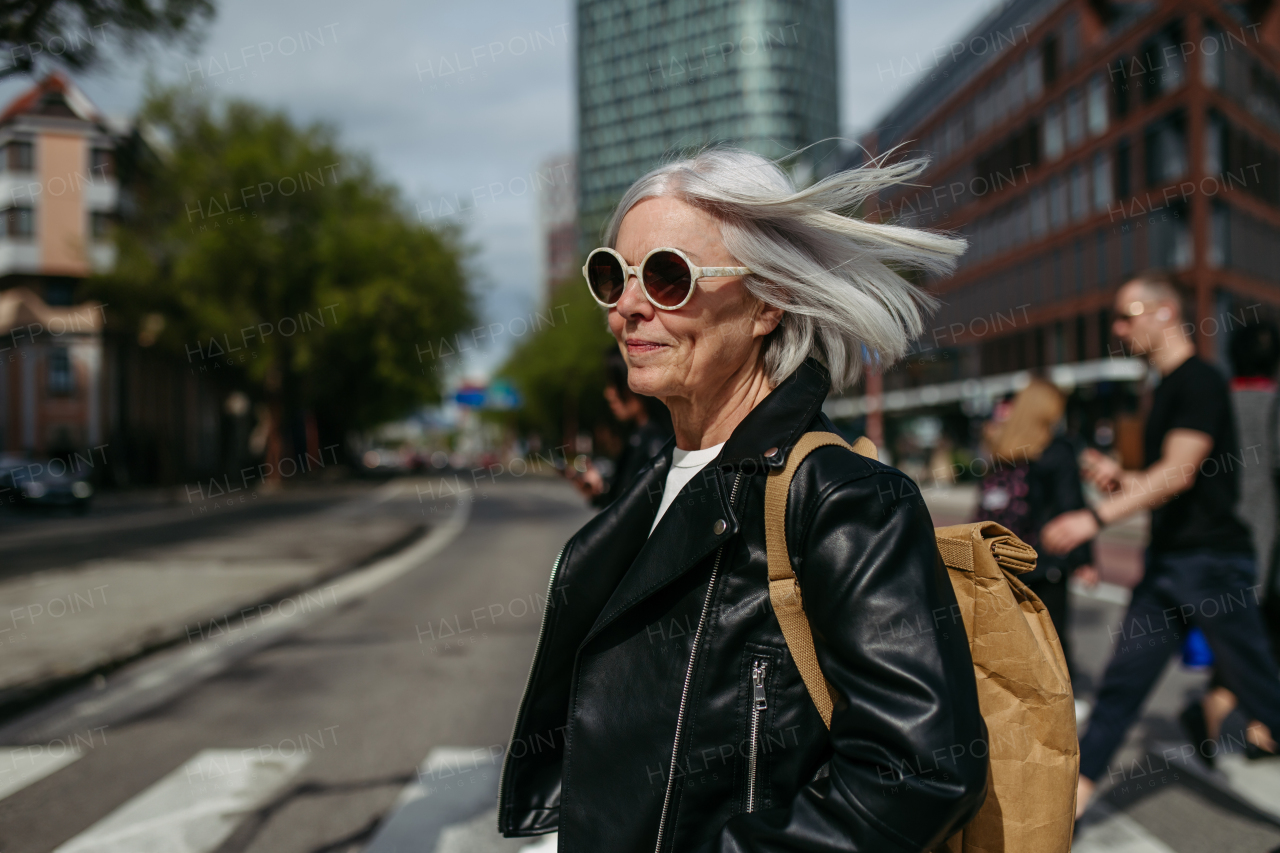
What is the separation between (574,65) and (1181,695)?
149 metres

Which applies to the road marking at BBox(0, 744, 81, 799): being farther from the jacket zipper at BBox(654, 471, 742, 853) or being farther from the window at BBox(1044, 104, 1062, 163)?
the window at BBox(1044, 104, 1062, 163)

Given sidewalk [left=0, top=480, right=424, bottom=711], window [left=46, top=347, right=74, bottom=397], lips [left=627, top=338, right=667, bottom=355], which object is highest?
window [left=46, top=347, right=74, bottom=397]

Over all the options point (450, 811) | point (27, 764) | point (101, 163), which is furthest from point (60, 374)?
point (450, 811)

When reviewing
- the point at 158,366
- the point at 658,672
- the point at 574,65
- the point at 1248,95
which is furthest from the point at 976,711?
→ the point at 574,65

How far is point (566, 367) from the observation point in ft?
165

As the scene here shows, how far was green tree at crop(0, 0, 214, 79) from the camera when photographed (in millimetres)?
9750

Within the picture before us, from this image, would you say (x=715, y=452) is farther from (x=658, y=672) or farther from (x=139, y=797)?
(x=139, y=797)

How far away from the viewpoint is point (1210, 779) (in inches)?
153

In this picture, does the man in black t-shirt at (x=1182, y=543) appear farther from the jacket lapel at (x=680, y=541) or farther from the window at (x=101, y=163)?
the window at (x=101, y=163)

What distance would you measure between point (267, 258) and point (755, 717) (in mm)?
36364

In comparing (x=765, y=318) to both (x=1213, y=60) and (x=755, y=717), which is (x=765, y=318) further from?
(x=1213, y=60)

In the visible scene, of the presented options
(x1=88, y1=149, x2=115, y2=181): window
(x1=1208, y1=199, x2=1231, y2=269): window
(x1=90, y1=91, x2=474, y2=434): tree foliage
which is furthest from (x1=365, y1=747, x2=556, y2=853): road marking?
(x1=88, y1=149, x2=115, y2=181): window

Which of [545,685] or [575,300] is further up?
[575,300]

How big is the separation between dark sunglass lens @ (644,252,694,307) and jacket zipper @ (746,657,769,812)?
0.59 metres
